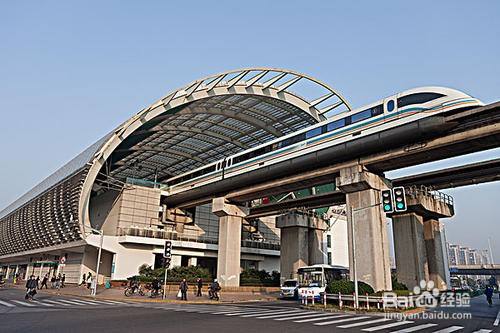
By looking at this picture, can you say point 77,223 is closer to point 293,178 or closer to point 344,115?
Answer: point 293,178

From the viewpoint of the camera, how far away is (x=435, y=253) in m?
36.7

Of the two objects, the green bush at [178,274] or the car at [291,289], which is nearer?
the car at [291,289]

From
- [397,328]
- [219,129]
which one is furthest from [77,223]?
[397,328]

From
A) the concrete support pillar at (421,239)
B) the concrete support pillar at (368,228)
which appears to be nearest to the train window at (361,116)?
the concrete support pillar at (368,228)

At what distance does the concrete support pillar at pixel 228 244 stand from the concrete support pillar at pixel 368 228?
55.1ft

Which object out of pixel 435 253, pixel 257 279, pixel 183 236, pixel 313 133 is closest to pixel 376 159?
pixel 313 133

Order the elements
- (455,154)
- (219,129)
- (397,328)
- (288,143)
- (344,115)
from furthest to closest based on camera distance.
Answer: (219,129) < (288,143) < (344,115) < (455,154) < (397,328)

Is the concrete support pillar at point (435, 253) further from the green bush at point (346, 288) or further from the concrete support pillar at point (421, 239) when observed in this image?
the green bush at point (346, 288)

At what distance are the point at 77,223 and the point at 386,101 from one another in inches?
1430

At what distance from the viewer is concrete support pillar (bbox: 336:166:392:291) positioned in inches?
1020

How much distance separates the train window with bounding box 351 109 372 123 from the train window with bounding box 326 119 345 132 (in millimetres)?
1046

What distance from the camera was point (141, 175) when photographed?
69.8 metres

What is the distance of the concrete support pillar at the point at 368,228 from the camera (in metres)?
25.9

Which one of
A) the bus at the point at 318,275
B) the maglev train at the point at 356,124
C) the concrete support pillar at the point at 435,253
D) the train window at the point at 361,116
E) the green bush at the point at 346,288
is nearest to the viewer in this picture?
the green bush at the point at 346,288
